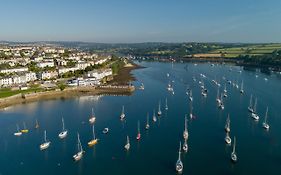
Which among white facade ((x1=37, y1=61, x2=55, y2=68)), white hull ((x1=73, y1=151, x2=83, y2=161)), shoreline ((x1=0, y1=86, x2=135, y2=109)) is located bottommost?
white hull ((x1=73, y1=151, x2=83, y2=161))

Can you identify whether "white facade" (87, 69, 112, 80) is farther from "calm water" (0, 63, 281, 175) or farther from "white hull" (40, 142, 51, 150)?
"white hull" (40, 142, 51, 150)

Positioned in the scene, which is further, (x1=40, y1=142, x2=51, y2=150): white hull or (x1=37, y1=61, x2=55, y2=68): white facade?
(x1=37, y1=61, x2=55, y2=68): white facade

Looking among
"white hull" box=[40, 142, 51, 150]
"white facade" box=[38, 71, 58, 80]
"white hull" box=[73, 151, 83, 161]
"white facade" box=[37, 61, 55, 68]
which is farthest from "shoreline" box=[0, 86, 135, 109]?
"white facade" box=[37, 61, 55, 68]

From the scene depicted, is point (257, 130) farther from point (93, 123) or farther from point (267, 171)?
point (93, 123)

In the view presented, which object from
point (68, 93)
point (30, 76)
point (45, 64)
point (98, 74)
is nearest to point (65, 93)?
point (68, 93)

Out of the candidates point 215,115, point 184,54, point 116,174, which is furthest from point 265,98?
point 184,54

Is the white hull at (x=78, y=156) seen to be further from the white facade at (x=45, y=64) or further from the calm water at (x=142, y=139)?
the white facade at (x=45, y=64)

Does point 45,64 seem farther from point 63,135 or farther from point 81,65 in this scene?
point 63,135
